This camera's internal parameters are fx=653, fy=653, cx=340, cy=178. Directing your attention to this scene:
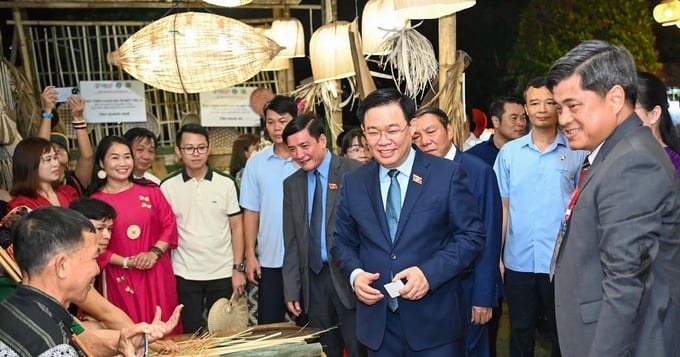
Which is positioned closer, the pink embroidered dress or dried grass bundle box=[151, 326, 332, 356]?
dried grass bundle box=[151, 326, 332, 356]

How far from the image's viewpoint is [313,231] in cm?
352

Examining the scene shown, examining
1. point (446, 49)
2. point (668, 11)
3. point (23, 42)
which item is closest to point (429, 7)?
point (446, 49)

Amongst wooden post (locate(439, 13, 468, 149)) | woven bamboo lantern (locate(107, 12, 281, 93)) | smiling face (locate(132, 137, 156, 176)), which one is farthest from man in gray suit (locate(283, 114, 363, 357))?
smiling face (locate(132, 137, 156, 176))

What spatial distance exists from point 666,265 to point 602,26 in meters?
6.87

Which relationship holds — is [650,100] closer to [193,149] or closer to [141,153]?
[193,149]

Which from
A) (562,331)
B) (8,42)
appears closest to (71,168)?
(8,42)

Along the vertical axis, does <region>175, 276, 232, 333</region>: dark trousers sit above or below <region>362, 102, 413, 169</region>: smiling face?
below

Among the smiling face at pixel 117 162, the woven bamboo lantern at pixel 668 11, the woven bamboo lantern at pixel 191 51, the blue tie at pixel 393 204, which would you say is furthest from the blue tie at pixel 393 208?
the woven bamboo lantern at pixel 668 11

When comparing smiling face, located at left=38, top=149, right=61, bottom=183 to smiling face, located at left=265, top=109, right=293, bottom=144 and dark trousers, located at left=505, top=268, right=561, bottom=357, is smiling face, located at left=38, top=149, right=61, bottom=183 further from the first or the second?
dark trousers, located at left=505, top=268, right=561, bottom=357

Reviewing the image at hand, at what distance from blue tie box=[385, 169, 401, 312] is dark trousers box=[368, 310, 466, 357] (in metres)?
0.05

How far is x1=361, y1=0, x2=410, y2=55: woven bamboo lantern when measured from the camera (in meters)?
4.15

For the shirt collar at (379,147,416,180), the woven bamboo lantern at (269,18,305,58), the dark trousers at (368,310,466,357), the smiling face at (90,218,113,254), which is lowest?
the dark trousers at (368,310,466,357)

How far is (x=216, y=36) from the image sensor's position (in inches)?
149

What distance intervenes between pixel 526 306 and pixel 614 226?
1.79m
